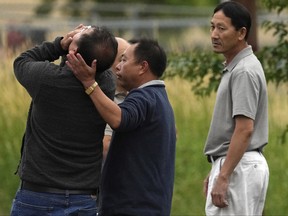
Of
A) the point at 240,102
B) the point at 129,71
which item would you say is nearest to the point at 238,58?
the point at 240,102

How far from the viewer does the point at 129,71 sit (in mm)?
6574

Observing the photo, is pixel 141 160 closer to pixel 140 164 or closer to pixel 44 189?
pixel 140 164

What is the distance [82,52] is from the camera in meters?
6.16

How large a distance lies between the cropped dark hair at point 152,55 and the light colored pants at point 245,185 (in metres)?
0.70

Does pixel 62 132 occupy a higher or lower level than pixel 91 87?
lower

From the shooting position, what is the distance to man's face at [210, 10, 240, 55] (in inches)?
271

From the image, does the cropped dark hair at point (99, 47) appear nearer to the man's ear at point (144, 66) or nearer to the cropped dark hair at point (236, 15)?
the man's ear at point (144, 66)

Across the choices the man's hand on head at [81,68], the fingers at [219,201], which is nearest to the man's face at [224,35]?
the fingers at [219,201]

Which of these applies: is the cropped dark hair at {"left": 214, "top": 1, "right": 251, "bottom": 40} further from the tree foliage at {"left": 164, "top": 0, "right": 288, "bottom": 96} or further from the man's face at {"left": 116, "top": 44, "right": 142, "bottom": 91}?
the tree foliage at {"left": 164, "top": 0, "right": 288, "bottom": 96}

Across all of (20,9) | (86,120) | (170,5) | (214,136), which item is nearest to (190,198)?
(214,136)

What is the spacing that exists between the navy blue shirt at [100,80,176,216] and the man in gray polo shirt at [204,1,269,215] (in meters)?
0.46

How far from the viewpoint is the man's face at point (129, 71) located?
657 cm

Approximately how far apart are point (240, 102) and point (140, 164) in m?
0.72

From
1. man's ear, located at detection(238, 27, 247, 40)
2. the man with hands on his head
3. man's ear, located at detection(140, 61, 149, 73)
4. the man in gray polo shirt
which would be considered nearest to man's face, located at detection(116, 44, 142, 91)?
man's ear, located at detection(140, 61, 149, 73)
